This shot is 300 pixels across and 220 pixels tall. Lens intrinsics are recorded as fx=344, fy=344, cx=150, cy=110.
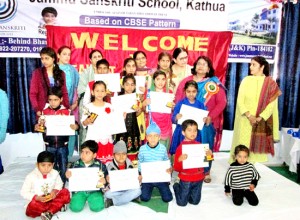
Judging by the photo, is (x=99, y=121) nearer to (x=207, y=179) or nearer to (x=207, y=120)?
(x=207, y=120)

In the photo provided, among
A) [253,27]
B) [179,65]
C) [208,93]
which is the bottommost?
[208,93]

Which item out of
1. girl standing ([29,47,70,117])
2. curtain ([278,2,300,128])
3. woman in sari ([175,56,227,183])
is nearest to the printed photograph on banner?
curtain ([278,2,300,128])

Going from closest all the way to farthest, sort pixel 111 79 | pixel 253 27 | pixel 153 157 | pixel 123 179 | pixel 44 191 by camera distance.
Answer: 1. pixel 44 191
2. pixel 123 179
3. pixel 153 157
4. pixel 111 79
5. pixel 253 27

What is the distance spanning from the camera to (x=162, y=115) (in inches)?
165

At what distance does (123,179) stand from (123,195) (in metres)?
0.18

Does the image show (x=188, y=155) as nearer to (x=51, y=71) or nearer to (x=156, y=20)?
(x=51, y=71)

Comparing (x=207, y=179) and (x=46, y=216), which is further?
(x=207, y=179)

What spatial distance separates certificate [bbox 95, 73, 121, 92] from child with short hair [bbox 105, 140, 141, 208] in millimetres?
851

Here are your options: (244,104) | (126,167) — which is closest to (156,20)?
(244,104)

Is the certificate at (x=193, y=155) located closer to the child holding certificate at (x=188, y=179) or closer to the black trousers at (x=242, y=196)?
the child holding certificate at (x=188, y=179)

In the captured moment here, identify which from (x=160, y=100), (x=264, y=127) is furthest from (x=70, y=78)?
(x=264, y=127)

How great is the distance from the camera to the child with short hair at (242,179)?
3.66 metres

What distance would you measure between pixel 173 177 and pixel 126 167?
3.25 feet

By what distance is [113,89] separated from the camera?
420 cm
